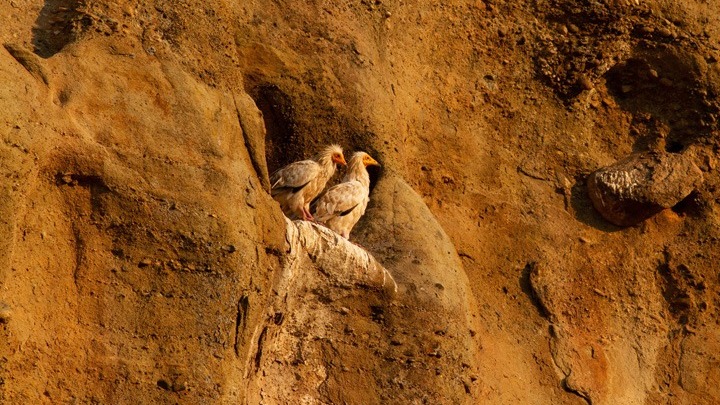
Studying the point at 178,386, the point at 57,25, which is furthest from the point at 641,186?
the point at 178,386

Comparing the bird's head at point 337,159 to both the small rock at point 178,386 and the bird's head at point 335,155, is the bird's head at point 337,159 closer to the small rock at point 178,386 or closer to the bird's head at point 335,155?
the bird's head at point 335,155

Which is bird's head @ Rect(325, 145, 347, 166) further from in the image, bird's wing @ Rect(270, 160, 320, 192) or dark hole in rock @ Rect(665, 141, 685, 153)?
dark hole in rock @ Rect(665, 141, 685, 153)

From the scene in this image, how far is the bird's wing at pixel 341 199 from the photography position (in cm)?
1049

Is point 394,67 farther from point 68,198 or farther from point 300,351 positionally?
point 68,198

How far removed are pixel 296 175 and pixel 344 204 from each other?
44 cm

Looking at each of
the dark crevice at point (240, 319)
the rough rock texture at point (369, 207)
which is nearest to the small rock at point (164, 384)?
the rough rock texture at point (369, 207)

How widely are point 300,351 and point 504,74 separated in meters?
4.38

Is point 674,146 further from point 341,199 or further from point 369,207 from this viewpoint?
point 341,199

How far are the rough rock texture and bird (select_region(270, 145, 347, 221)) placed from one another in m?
0.49

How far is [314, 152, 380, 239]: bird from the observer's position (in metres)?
10.5

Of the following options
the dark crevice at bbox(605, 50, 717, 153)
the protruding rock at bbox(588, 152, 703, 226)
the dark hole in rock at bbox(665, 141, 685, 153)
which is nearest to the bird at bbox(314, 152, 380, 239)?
the protruding rock at bbox(588, 152, 703, 226)

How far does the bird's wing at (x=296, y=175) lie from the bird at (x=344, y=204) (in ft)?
0.69

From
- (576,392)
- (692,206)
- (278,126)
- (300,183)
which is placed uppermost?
(300,183)

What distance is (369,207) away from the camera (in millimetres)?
10836
